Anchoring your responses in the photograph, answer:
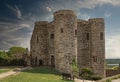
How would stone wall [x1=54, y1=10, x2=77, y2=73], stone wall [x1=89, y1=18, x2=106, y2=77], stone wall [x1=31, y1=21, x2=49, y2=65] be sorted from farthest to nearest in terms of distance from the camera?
stone wall [x1=31, y1=21, x2=49, y2=65]
stone wall [x1=89, y1=18, x2=106, y2=77]
stone wall [x1=54, y1=10, x2=77, y2=73]

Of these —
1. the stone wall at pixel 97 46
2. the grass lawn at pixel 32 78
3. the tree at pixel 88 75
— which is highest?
the stone wall at pixel 97 46

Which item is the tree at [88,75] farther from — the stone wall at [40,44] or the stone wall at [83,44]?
the stone wall at [40,44]

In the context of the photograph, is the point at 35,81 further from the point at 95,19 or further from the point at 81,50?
the point at 95,19

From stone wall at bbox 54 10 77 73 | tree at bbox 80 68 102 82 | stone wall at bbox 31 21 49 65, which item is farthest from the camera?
stone wall at bbox 31 21 49 65

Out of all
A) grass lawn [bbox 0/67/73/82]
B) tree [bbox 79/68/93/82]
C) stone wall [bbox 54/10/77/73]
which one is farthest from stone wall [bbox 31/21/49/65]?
grass lawn [bbox 0/67/73/82]

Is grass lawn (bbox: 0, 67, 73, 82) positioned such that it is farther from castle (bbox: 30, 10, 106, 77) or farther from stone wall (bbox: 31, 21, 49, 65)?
stone wall (bbox: 31, 21, 49, 65)

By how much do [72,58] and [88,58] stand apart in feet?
26.3

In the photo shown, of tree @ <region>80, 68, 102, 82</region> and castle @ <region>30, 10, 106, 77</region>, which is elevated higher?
castle @ <region>30, 10, 106, 77</region>

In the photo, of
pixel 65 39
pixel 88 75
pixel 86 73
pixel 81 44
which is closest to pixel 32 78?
pixel 65 39

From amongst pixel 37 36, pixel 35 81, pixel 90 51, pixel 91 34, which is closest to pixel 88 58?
pixel 90 51

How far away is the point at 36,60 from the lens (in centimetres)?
5194

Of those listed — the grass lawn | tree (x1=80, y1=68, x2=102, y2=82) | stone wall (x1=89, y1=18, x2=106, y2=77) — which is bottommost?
tree (x1=80, y1=68, x2=102, y2=82)

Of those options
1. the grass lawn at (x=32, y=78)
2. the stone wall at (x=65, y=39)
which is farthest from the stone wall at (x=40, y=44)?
the grass lawn at (x=32, y=78)

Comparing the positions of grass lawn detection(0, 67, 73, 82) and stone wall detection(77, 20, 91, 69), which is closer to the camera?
grass lawn detection(0, 67, 73, 82)
